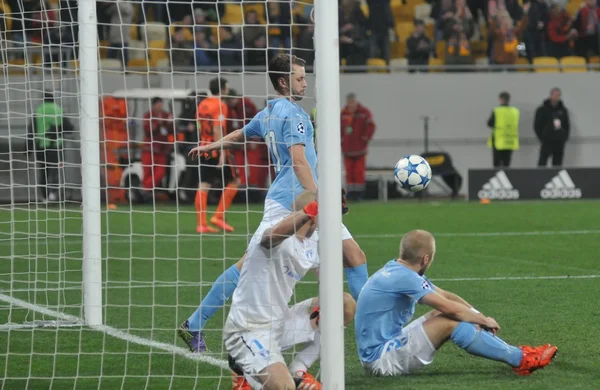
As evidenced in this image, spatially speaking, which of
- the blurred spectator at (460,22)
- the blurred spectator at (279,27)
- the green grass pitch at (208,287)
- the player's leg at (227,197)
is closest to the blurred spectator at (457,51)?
the blurred spectator at (460,22)

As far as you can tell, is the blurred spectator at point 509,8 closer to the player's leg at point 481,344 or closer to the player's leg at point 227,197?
the player's leg at point 227,197

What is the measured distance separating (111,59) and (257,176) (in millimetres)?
4094

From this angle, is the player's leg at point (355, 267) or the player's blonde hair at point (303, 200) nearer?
the player's blonde hair at point (303, 200)

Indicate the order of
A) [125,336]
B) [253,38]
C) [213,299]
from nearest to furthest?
[213,299] < [125,336] < [253,38]

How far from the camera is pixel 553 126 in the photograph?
2317 cm

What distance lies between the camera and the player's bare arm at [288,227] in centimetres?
518

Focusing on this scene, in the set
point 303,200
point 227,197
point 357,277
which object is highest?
point 303,200

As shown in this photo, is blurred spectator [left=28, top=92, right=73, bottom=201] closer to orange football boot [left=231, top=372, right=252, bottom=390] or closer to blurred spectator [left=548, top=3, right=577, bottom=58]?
orange football boot [left=231, top=372, right=252, bottom=390]

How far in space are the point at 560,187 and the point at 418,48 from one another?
507cm

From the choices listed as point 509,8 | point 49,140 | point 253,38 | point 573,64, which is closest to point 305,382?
point 49,140

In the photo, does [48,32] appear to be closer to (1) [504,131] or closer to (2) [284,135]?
(2) [284,135]

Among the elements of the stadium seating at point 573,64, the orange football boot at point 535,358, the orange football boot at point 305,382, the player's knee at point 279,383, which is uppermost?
the stadium seating at point 573,64

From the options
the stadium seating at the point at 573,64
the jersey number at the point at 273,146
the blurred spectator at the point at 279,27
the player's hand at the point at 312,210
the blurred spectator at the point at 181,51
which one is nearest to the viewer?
the player's hand at the point at 312,210

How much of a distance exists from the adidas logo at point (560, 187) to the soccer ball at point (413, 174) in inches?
548
